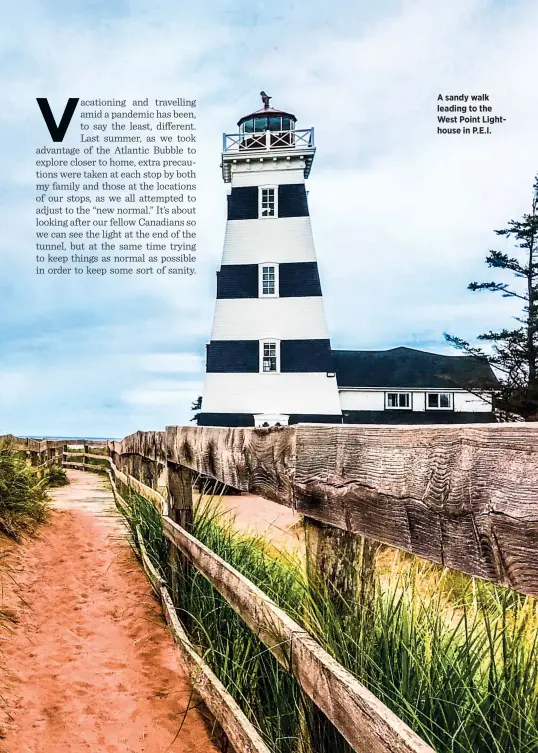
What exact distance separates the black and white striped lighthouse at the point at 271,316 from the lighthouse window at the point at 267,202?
0.04 m

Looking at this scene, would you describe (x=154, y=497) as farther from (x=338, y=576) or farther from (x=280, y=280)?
(x=280, y=280)

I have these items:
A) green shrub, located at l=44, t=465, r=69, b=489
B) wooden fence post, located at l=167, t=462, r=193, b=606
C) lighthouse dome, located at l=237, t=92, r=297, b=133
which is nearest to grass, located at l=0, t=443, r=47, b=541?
wooden fence post, located at l=167, t=462, r=193, b=606

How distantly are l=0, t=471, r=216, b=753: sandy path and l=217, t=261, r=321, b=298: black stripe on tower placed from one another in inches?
716

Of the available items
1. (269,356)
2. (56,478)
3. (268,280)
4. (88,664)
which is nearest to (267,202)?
(268,280)

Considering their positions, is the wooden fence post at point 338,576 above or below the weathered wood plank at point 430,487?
below

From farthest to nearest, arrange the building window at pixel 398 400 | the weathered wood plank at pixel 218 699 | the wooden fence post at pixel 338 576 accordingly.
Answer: the building window at pixel 398 400 → the weathered wood plank at pixel 218 699 → the wooden fence post at pixel 338 576

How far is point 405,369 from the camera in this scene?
1337 inches

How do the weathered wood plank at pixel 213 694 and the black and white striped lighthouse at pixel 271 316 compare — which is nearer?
the weathered wood plank at pixel 213 694

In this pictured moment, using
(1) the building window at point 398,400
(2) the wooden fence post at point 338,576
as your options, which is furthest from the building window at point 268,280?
(2) the wooden fence post at point 338,576

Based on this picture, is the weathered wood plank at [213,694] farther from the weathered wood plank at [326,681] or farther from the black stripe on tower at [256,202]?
the black stripe on tower at [256,202]

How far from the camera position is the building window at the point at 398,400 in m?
32.5

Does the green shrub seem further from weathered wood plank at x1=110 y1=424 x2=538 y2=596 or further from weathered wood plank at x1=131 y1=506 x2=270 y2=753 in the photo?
weathered wood plank at x1=110 y1=424 x2=538 y2=596

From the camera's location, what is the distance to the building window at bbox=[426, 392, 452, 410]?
109 ft

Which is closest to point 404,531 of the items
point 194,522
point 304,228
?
point 194,522
